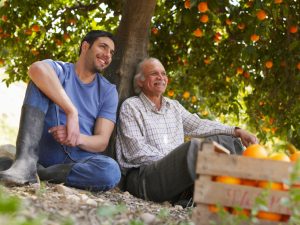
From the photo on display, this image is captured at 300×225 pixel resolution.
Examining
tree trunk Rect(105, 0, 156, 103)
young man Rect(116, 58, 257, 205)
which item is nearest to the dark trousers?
young man Rect(116, 58, 257, 205)

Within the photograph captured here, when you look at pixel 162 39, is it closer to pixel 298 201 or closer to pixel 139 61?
pixel 139 61

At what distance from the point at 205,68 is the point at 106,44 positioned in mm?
2562

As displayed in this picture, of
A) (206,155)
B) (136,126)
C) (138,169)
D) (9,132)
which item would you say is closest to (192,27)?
(136,126)

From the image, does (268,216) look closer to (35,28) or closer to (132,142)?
(132,142)

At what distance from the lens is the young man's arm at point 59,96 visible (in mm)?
3500

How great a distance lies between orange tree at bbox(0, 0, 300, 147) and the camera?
4.82 meters

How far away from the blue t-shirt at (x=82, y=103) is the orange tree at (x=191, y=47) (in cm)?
56

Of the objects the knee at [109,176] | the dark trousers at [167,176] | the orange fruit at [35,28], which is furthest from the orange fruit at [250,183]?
the orange fruit at [35,28]

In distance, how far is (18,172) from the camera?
325cm

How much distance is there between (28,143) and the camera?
3.43 m

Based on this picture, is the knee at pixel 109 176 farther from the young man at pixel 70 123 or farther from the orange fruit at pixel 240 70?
the orange fruit at pixel 240 70

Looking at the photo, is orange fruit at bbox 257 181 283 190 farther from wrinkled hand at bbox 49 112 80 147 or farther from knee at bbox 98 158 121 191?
wrinkled hand at bbox 49 112 80 147

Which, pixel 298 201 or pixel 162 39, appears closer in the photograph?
pixel 298 201

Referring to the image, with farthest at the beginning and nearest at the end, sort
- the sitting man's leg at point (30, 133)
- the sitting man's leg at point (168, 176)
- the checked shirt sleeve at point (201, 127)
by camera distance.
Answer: the checked shirt sleeve at point (201, 127), the sitting man's leg at point (30, 133), the sitting man's leg at point (168, 176)
